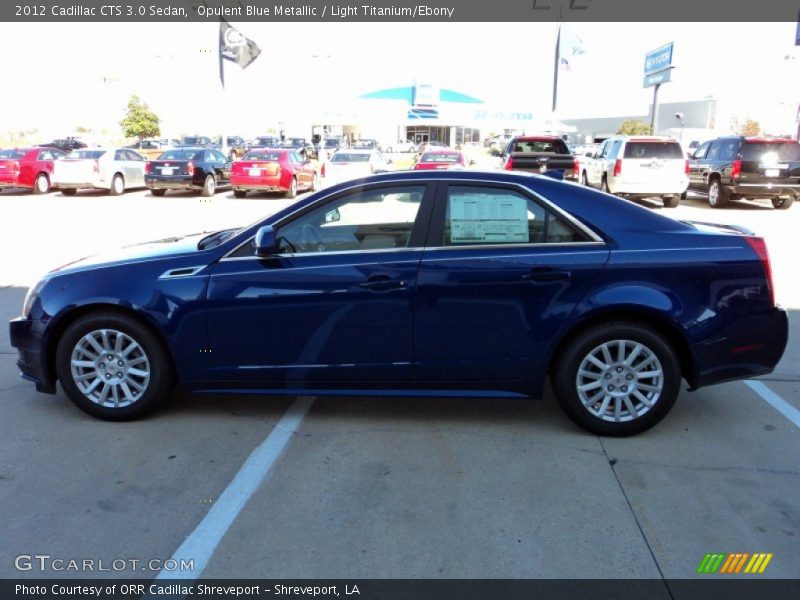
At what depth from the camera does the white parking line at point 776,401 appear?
4.73 m

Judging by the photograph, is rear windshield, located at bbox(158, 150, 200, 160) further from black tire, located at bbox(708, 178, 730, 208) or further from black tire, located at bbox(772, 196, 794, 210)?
black tire, located at bbox(772, 196, 794, 210)

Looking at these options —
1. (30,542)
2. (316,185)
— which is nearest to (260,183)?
(316,185)

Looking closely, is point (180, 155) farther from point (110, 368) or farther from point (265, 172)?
point (110, 368)

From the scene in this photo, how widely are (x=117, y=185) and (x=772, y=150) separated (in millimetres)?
19740

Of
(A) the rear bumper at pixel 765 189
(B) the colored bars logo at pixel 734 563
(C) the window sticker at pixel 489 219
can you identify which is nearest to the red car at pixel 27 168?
(A) the rear bumper at pixel 765 189

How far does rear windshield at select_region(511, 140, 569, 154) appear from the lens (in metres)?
20.2

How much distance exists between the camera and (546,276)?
13.7 feet

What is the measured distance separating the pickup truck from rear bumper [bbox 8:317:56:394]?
13111mm

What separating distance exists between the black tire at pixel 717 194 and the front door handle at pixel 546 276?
16.2 metres

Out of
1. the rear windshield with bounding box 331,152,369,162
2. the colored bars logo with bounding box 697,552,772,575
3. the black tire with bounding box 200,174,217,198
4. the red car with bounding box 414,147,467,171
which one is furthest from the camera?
the black tire with bounding box 200,174,217,198

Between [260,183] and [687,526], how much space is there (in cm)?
1899

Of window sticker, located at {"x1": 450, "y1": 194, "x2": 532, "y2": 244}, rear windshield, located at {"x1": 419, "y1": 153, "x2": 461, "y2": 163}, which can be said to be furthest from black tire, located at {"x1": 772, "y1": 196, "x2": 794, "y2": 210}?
window sticker, located at {"x1": 450, "y1": 194, "x2": 532, "y2": 244}

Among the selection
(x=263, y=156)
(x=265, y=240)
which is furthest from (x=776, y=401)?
(x=263, y=156)

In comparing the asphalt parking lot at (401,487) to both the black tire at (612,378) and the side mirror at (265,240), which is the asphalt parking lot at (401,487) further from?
the side mirror at (265,240)
